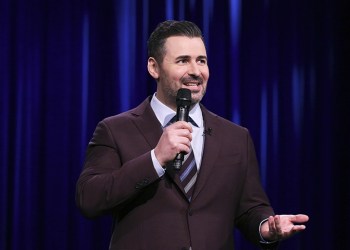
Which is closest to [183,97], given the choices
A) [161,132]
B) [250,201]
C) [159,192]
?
[161,132]

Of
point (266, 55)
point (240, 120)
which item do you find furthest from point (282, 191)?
point (266, 55)

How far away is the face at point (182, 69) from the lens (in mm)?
1899

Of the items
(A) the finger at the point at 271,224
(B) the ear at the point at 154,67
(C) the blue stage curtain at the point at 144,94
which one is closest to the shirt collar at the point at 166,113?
(B) the ear at the point at 154,67

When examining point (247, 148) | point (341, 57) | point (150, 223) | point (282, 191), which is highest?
point (341, 57)

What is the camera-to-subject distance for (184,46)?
1936mm

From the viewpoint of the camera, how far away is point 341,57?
3.52 metres

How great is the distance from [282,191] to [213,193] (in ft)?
5.53

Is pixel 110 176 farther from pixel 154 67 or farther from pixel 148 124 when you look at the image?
pixel 154 67

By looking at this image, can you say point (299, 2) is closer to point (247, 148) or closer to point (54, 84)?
point (54, 84)

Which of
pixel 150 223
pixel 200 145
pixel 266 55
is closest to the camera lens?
pixel 150 223

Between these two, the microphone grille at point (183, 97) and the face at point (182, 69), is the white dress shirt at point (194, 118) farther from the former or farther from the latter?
the microphone grille at point (183, 97)

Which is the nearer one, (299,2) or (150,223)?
(150,223)

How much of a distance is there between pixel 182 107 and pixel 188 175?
228mm

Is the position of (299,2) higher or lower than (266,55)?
higher
